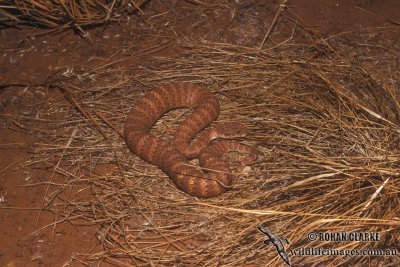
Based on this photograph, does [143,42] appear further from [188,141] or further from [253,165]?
[253,165]

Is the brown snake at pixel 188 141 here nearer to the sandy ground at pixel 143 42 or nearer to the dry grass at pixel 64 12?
the sandy ground at pixel 143 42

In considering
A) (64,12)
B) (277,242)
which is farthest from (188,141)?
(64,12)

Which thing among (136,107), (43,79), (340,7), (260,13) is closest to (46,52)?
(43,79)

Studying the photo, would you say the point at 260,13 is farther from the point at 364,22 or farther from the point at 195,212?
the point at 195,212

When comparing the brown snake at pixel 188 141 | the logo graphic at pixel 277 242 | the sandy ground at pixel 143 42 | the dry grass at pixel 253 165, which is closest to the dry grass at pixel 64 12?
the sandy ground at pixel 143 42

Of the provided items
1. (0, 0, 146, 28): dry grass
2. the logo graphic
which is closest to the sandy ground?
(0, 0, 146, 28): dry grass

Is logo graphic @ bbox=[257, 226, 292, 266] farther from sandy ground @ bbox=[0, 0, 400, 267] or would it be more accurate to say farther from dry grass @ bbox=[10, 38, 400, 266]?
sandy ground @ bbox=[0, 0, 400, 267]
